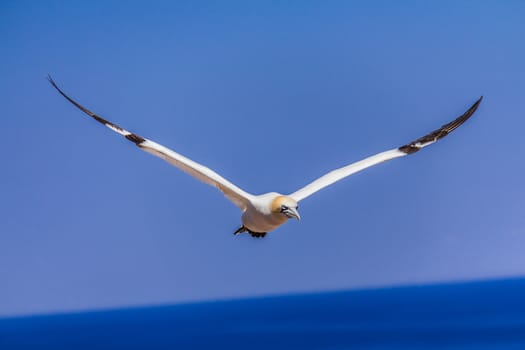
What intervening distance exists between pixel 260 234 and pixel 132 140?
2632mm

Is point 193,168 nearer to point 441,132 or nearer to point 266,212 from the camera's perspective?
point 266,212

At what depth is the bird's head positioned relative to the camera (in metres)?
12.6

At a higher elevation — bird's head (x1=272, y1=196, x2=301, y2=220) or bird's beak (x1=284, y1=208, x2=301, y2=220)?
bird's head (x1=272, y1=196, x2=301, y2=220)

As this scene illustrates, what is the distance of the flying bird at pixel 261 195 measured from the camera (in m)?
13.0

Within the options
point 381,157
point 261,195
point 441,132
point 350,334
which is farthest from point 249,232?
point 350,334

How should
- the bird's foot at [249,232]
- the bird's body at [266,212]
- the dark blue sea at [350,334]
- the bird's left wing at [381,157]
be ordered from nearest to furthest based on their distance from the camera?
the bird's body at [266,212] → the bird's left wing at [381,157] → the bird's foot at [249,232] → the dark blue sea at [350,334]

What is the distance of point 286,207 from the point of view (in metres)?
12.7

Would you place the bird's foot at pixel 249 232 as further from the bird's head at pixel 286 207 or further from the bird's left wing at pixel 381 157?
the bird's head at pixel 286 207

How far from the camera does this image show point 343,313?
68188 mm

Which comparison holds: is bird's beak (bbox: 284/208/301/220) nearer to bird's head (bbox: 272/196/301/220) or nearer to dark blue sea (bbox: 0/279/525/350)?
bird's head (bbox: 272/196/301/220)

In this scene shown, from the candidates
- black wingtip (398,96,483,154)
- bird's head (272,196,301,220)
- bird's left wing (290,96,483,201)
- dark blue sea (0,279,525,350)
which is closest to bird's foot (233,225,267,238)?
bird's left wing (290,96,483,201)

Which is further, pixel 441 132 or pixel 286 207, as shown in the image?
pixel 441 132

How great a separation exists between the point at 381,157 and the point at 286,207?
2.55m

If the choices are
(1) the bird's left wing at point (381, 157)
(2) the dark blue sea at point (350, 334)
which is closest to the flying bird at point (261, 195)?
(1) the bird's left wing at point (381, 157)
